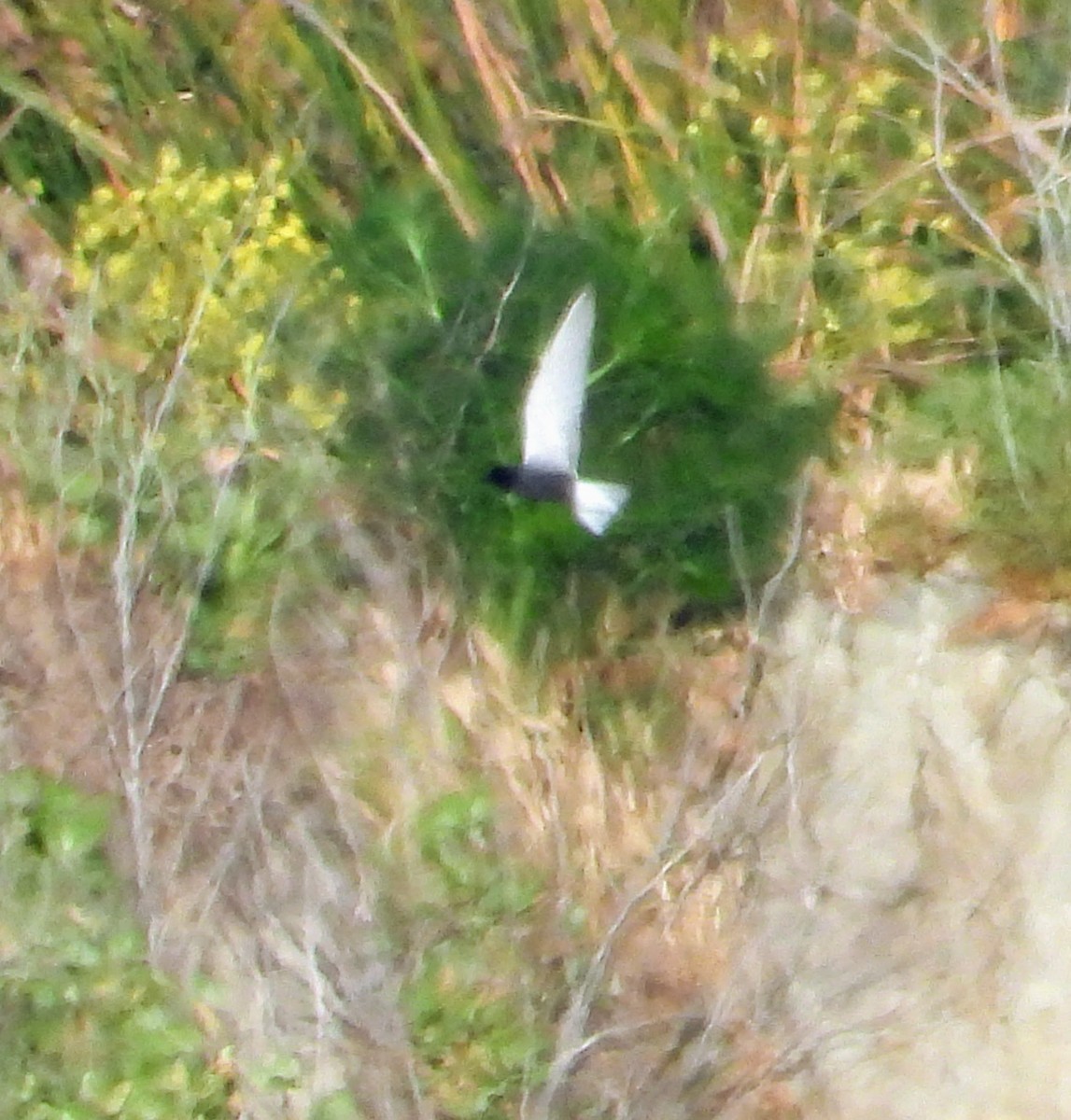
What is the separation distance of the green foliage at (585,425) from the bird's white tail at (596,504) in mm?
13

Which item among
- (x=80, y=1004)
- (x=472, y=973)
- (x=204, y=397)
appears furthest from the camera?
(x=204, y=397)

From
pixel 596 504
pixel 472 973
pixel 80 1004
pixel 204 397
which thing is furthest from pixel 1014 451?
pixel 80 1004

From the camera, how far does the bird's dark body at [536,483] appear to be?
4.05ft

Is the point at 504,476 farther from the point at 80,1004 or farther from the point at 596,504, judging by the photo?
the point at 80,1004

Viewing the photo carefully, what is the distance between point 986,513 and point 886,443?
0.50ft

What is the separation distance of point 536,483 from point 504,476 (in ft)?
0.11

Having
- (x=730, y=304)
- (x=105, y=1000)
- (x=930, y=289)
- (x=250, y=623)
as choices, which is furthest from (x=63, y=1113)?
(x=930, y=289)

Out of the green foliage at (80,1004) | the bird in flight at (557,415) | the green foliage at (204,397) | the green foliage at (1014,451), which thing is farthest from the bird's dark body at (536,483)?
the green foliage at (80,1004)

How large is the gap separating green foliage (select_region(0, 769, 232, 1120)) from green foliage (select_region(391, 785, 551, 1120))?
26cm

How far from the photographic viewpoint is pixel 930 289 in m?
1.43

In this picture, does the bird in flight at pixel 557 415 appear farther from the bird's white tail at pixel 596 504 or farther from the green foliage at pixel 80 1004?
the green foliage at pixel 80 1004

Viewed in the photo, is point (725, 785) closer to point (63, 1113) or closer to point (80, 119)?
point (63, 1113)

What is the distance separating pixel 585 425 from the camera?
128 centimetres

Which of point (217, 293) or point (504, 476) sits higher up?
point (217, 293)
